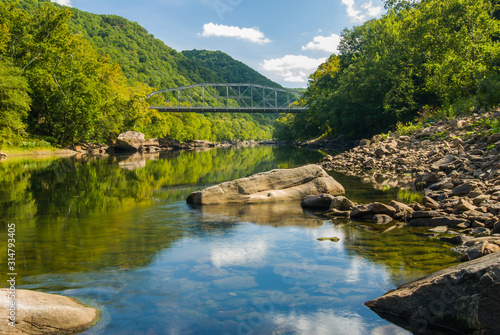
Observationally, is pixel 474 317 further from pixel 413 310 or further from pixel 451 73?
pixel 451 73

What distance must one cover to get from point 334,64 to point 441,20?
3298 cm

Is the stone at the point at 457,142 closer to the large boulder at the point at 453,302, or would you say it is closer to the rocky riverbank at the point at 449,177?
the rocky riverbank at the point at 449,177

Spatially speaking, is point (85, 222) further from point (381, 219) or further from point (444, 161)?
point (444, 161)

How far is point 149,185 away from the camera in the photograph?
63.9ft

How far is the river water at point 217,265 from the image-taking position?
5.04 m

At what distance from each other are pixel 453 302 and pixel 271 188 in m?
10.2

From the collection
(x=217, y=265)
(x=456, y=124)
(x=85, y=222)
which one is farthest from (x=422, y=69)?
(x=217, y=265)

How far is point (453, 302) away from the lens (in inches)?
180

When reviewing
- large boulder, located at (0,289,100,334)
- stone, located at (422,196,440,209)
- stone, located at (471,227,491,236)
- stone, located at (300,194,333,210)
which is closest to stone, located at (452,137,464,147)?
stone, located at (422,196,440,209)

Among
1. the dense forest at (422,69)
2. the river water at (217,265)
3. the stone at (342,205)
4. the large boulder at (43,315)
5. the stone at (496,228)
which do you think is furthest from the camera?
the dense forest at (422,69)

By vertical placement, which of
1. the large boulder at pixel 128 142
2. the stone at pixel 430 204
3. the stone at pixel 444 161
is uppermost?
the large boulder at pixel 128 142

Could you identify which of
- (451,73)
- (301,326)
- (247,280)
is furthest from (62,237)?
(451,73)

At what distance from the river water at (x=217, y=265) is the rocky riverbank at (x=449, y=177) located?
33.1 inches

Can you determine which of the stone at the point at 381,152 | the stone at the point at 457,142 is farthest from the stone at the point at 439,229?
the stone at the point at 381,152
